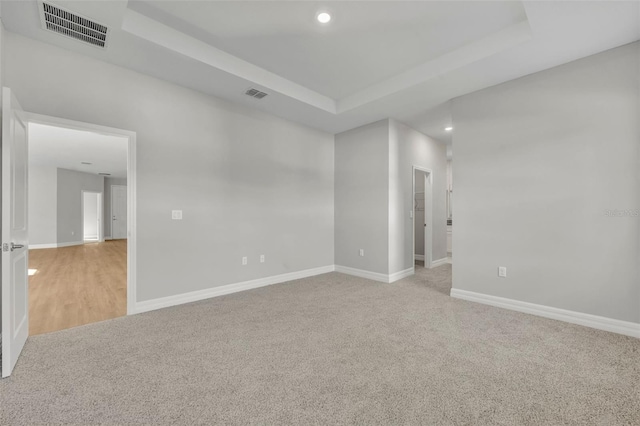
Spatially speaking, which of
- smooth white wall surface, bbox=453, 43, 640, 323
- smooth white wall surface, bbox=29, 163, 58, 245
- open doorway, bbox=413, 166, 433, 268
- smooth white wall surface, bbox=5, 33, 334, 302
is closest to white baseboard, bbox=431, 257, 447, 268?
open doorway, bbox=413, 166, 433, 268

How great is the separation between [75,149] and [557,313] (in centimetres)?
1008

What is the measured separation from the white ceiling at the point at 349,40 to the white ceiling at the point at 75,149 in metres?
2.45

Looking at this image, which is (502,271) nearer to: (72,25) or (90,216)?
(72,25)

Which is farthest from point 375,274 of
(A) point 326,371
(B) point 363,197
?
(A) point 326,371

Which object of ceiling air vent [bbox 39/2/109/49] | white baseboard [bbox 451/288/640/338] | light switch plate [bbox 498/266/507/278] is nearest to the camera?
ceiling air vent [bbox 39/2/109/49]

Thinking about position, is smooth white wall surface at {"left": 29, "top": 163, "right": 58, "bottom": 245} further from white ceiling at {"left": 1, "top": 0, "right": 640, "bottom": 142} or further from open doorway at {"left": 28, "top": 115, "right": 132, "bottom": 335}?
white ceiling at {"left": 1, "top": 0, "right": 640, "bottom": 142}

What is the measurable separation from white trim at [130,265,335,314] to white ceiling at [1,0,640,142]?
2.66 meters

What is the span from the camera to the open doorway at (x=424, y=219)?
5867 millimetres

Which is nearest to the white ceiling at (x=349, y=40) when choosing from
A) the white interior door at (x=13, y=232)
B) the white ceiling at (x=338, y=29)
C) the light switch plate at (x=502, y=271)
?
the white ceiling at (x=338, y=29)

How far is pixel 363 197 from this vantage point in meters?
Answer: 5.05

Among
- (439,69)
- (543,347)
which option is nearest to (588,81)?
(439,69)

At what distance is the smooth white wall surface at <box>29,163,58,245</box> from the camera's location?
8867 millimetres

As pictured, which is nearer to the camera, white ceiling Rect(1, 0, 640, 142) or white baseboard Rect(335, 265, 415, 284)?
white ceiling Rect(1, 0, 640, 142)

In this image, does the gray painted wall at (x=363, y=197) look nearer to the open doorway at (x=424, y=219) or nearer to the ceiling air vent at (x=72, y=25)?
the open doorway at (x=424, y=219)
